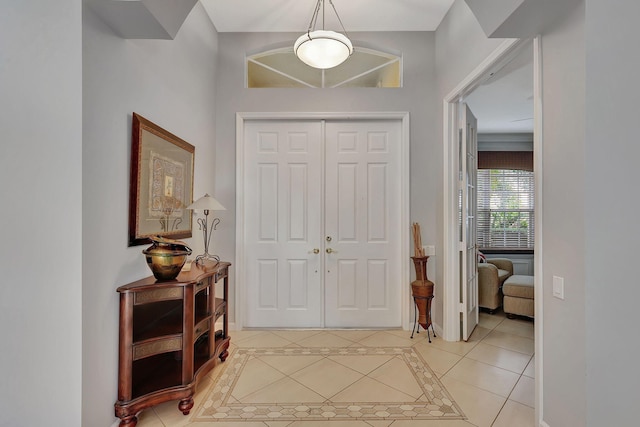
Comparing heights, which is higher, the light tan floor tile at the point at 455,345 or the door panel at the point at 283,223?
the door panel at the point at 283,223

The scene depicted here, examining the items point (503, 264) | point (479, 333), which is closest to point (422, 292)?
point (479, 333)

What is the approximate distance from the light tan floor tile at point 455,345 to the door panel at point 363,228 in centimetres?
47

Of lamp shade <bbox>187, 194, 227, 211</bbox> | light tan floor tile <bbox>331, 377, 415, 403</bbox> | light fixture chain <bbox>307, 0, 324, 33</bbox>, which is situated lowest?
light tan floor tile <bbox>331, 377, 415, 403</bbox>

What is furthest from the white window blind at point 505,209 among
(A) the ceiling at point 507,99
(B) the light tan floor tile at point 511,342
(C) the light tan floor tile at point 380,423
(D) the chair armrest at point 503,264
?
(C) the light tan floor tile at point 380,423

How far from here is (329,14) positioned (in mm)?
2863

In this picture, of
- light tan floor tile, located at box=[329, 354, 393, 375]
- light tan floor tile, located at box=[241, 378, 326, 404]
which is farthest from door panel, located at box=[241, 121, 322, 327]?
light tan floor tile, located at box=[241, 378, 326, 404]

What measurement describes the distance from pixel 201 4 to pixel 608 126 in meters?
3.29

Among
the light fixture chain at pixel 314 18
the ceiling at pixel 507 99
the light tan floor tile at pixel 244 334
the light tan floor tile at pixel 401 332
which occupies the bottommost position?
the light tan floor tile at pixel 244 334

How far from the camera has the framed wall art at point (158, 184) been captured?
1.77m

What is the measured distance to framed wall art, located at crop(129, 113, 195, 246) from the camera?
5.82ft

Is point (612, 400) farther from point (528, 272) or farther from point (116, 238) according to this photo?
point (528, 272)

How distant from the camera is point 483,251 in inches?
211

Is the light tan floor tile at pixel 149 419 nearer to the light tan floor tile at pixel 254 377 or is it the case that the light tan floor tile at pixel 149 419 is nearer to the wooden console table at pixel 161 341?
the wooden console table at pixel 161 341

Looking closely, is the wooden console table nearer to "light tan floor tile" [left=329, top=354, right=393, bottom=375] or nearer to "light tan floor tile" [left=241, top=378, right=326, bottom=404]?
"light tan floor tile" [left=241, top=378, right=326, bottom=404]
